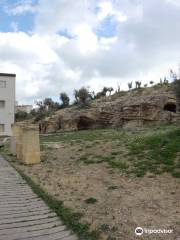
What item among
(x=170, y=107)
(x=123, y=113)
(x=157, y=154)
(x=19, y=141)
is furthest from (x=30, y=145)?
(x=170, y=107)

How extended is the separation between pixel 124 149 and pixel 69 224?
7.19 m

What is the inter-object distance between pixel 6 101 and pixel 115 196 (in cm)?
3495

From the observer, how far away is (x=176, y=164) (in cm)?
1020

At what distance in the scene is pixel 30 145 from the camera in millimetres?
14820

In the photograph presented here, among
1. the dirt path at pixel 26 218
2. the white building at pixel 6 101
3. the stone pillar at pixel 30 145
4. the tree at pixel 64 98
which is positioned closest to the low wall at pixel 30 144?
the stone pillar at pixel 30 145

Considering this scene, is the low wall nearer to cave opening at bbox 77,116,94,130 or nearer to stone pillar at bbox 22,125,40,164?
stone pillar at bbox 22,125,40,164

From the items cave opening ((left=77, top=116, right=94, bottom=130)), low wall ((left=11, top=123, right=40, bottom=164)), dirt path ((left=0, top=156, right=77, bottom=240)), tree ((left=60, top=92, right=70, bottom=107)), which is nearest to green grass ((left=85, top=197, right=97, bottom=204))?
dirt path ((left=0, top=156, right=77, bottom=240))

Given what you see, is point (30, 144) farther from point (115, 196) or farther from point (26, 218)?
point (26, 218)

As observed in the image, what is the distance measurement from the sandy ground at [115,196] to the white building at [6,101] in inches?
1162

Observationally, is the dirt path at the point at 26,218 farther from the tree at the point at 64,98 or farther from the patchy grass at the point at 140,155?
the tree at the point at 64,98

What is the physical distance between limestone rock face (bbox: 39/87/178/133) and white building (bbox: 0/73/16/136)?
24.2ft

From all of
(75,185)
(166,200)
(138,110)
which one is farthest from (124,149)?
(138,110)

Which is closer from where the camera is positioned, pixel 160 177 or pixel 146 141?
pixel 160 177

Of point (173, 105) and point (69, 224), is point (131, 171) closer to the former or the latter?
point (69, 224)
